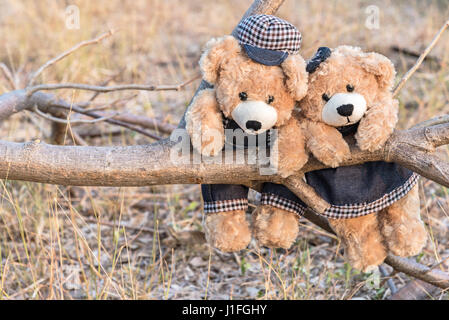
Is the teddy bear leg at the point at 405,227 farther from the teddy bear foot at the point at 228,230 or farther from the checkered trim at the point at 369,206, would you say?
the teddy bear foot at the point at 228,230

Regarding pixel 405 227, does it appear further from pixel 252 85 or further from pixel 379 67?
pixel 252 85

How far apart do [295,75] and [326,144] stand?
18 centimetres

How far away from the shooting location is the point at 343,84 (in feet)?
4.13

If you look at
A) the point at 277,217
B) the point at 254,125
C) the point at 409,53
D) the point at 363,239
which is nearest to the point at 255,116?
the point at 254,125

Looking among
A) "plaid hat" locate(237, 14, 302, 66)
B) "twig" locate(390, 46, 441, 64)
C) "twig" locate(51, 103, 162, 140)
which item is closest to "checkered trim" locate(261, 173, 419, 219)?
"plaid hat" locate(237, 14, 302, 66)

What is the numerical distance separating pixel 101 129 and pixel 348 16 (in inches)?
110

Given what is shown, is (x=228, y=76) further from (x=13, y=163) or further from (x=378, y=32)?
(x=378, y=32)


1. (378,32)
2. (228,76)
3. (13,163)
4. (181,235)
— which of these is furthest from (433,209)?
(378,32)

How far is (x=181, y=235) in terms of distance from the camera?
2.25 m

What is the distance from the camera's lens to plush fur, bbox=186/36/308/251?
124 centimetres

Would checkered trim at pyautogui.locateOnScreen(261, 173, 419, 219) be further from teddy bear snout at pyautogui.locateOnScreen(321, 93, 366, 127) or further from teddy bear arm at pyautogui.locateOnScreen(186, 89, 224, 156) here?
teddy bear arm at pyautogui.locateOnScreen(186, 89, 224, 156)

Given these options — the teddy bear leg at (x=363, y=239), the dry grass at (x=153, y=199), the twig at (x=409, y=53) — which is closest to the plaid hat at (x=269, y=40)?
Answer: the teddy bear leg at (x=363, y=239)

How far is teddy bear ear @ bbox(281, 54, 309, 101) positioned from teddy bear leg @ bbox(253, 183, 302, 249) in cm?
31

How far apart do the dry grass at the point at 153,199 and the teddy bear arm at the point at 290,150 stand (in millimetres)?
418
